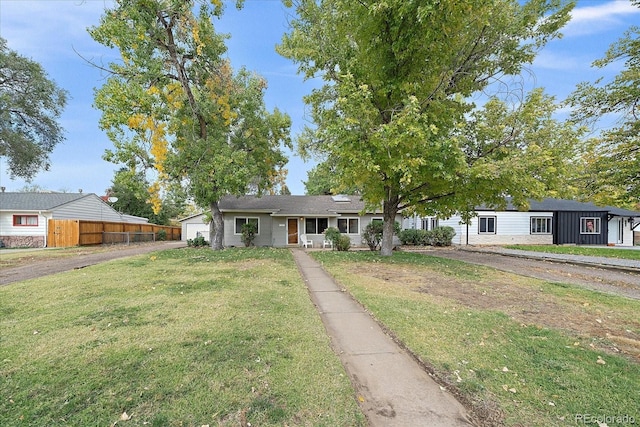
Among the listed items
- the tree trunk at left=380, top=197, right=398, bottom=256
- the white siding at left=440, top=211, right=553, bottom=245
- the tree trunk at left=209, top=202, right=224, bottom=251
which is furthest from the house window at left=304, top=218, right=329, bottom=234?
the white siding at left=440, top=211, right=553, bottom=245

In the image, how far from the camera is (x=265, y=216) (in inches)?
825

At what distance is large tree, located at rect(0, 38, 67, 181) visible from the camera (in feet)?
42.8

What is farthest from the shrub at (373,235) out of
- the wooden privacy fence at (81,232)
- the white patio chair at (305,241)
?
the wooden privacy fence at (81,232)

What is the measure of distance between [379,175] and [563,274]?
7.13 meters

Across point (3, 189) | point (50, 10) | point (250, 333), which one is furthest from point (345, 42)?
point (3, 189)

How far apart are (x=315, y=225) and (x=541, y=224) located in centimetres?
1799

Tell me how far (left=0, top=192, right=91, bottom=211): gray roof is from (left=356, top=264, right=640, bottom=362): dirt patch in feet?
84.6

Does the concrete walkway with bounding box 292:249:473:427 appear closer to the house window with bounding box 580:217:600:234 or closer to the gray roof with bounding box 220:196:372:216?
the gray roof with bounding box 220:196:372:216

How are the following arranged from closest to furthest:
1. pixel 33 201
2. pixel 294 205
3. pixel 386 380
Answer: pixel 386 380, pixel 294 205, pixel 33 201

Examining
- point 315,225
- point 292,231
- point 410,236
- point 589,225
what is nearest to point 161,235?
point 292,231

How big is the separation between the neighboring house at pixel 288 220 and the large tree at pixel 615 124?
11.4 meters

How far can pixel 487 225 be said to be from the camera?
23141 millimetres

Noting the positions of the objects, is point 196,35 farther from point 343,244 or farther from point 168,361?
point 168,361

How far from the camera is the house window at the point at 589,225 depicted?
24094 mm
